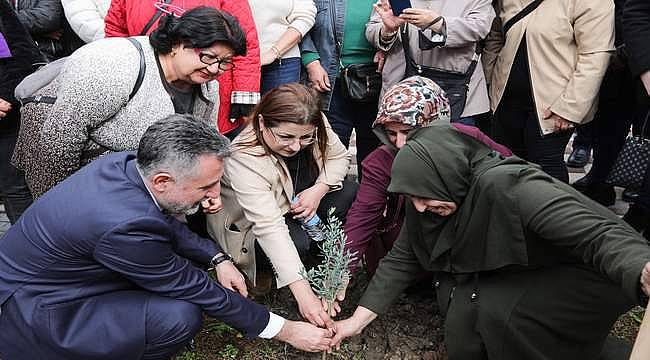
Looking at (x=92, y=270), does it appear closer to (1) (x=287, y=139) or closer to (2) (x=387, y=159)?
(1) (x=287, y=139)

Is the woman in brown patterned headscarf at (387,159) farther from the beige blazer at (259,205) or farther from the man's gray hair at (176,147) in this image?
the man's gray hair at (176,147)

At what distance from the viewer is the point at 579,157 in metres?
5.15

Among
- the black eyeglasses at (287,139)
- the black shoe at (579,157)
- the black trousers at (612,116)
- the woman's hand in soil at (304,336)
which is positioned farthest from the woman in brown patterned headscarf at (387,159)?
the black shoe at (579,157)

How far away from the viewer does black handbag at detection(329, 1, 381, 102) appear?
358 centimetres

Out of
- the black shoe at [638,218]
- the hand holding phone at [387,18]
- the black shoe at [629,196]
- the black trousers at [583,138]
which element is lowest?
the black trousers at [583,138]

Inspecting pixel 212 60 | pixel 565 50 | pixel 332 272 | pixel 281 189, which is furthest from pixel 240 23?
pixel 565 50

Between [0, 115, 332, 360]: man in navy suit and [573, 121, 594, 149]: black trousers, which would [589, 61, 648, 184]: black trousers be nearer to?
[573, 121, 594, 149]: black trousers

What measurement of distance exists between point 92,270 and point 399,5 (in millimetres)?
1962

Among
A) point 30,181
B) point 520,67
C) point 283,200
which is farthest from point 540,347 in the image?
point 30,181

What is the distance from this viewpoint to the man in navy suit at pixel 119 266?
2139 millimetres

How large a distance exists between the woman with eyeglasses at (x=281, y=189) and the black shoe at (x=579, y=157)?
2.58 m

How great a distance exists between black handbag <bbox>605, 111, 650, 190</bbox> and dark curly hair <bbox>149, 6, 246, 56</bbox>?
2112 millimetres

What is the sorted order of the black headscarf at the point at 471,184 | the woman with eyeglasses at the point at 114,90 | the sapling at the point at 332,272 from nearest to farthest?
the black headscarf at the point at 471,184 < the sapling at the point at 332,272 < the woman with eyeglasses at the point at 114,90

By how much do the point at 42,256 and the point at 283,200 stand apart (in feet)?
4.11
